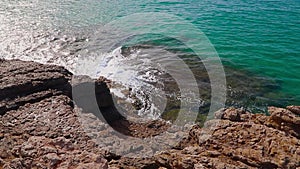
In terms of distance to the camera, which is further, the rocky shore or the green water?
the green water

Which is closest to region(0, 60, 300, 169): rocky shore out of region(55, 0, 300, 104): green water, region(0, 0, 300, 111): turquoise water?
region(0, 0, 300, 111): turquoise water

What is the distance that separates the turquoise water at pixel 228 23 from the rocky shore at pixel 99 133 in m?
10.6

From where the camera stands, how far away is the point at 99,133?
1134 centimetres

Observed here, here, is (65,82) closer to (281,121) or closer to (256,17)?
(281,121)

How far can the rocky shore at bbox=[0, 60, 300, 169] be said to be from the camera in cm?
812

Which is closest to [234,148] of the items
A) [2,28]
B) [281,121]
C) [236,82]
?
[281,121]

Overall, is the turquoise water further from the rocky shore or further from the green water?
the rocky shore

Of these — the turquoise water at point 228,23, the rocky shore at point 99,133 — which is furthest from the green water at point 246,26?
the rocky shore at point 99,133

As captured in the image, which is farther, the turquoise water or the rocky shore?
the turquoise water

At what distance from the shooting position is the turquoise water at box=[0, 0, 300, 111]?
25.2 metres

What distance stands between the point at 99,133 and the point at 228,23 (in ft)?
92.1

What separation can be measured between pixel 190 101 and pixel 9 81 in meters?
10.5

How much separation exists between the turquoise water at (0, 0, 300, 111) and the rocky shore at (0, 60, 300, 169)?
1061 centimetres

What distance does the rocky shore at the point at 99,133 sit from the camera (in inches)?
320
